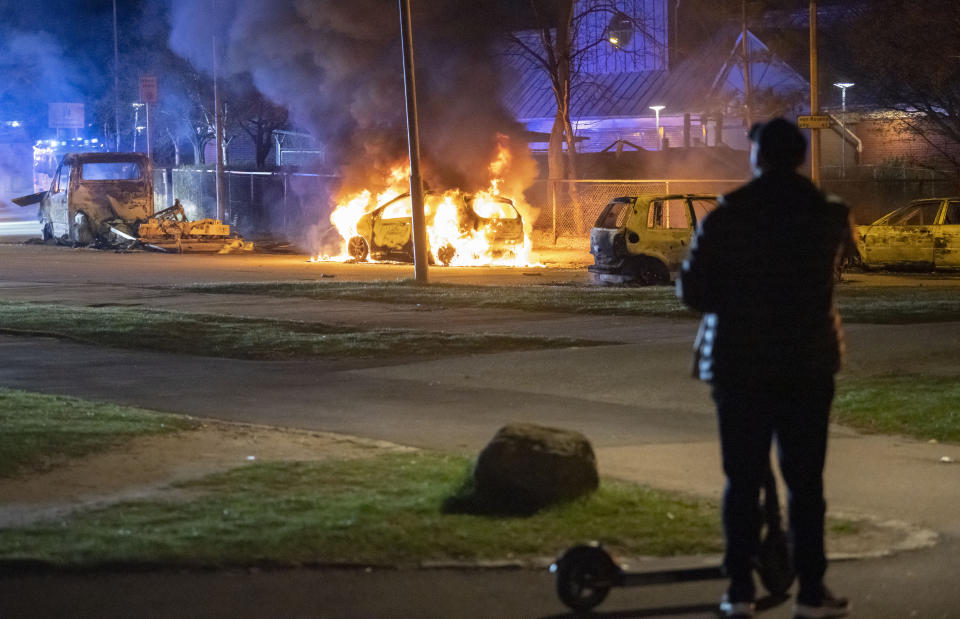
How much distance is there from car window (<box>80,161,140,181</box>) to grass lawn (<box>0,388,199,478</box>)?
81.5ft

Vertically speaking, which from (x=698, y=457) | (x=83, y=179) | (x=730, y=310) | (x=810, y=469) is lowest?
(x=698, y=457)

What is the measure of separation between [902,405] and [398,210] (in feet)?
61.8

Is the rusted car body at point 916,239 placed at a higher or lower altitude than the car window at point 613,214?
lower

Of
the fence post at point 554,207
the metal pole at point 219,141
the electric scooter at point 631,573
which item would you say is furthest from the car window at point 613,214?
the metal pole at point 219,141

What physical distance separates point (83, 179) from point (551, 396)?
25.9m

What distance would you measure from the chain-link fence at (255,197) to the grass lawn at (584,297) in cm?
1211

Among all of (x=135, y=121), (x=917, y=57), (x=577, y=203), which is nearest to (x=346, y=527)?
(x=917, y=57)

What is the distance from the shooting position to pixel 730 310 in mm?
4359

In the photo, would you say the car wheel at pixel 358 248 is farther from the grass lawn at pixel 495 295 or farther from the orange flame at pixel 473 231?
the grass lawn at pixel 495 295

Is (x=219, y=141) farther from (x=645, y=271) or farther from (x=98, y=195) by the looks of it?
(x=645, y=271)

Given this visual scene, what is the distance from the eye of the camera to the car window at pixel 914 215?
23.2m

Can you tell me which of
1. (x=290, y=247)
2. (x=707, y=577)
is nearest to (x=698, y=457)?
(x=707, y=577)

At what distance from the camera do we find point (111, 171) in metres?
34.2

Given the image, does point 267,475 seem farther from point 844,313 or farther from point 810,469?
point 844,313
